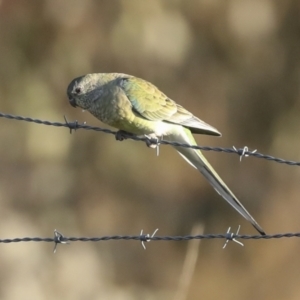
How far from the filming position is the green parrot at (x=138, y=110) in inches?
258

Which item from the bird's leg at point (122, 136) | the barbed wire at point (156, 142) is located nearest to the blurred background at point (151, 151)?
the bird's leg at point (122, 136)

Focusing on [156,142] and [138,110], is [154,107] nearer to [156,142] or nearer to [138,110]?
[138,110]

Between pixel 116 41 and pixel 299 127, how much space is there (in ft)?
13.4

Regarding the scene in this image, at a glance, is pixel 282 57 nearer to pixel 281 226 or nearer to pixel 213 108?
pixel 213 108

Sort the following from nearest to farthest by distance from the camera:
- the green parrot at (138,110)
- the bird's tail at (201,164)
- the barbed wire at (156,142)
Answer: the barbed wire at (156,142)
the bird's tail at (201,164)
the green parrot at (138,110)

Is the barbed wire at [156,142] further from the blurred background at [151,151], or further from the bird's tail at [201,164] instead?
the blurred background at [151,151]

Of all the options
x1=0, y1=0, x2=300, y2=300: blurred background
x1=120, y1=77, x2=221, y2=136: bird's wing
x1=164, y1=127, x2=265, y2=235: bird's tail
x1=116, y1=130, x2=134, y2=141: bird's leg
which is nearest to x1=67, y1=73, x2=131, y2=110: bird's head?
x1=120, y1=77, x2=221, y2=136: bird's wing

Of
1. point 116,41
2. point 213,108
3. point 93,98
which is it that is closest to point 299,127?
point 213,108

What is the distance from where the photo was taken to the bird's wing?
6.63m

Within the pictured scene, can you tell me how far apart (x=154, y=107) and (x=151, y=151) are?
7656mm

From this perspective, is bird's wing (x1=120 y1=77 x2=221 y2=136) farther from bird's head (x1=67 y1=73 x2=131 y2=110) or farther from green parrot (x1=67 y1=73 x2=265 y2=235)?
bird's head (x1=67 y1=73 x2=131 y2=110)

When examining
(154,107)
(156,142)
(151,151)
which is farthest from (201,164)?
(151,151)

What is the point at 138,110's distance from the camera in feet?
21.7

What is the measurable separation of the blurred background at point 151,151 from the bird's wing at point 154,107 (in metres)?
6.96
